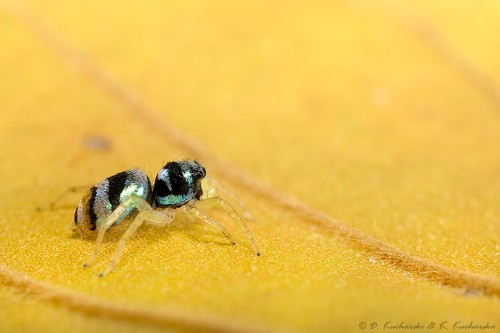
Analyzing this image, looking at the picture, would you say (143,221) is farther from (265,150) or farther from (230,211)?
(265,150)

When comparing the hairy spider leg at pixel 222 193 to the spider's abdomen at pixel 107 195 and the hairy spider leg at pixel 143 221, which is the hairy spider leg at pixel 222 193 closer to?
the hairy spider leg at pixel 143 221

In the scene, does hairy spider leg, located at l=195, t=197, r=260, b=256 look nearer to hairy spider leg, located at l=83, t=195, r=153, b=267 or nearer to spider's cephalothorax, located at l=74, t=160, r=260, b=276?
spider's cephalothorax, located at l=74, t=160, r=260, b=276

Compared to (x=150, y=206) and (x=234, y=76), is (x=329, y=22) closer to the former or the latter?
(x=234, y=76)

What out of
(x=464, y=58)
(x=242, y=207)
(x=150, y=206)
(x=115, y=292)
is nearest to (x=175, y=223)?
(x=150, y=206)

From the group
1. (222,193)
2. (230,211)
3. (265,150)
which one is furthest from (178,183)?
(265,150)

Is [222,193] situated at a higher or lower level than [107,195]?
higher

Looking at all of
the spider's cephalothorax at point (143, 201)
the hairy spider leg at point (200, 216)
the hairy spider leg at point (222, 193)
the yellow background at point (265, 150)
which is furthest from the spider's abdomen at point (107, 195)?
the hairy spider leg at point (222, 193)

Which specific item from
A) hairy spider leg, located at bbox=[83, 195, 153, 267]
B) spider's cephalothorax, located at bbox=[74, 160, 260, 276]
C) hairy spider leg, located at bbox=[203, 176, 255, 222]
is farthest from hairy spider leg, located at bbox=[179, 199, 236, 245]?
hairy spider leg, located at bbox=[83, 195, 153, 267]
